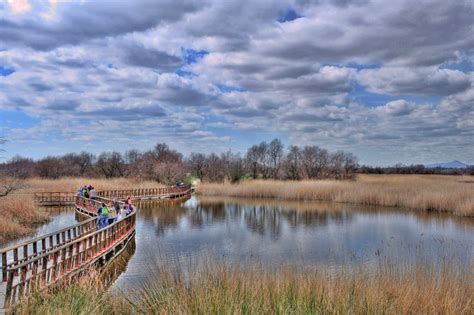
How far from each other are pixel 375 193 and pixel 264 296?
31.8m

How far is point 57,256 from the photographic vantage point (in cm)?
1062

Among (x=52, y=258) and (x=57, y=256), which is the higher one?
(x=57, y=256)

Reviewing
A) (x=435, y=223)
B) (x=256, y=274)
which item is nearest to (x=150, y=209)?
(x=435, y=223)

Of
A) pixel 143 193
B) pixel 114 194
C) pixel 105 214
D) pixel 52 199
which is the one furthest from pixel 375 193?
pixel 52 199

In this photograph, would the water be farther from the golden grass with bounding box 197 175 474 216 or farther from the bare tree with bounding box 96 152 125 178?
the bare tree with bounding box 96 152 125 178

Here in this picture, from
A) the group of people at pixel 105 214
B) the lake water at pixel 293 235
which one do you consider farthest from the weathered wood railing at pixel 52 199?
the group of people at pixel 105 214

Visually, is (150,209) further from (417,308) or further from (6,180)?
(417,308)

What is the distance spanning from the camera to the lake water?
1393 cm

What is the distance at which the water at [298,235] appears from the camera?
13969mm

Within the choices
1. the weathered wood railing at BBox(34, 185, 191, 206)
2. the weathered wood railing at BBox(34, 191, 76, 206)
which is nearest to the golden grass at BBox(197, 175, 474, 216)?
the weathered wood railing at BBox(34, 185, 191, 206)

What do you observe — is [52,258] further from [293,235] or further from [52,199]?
[52,199]

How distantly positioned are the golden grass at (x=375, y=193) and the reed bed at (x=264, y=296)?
2324cm

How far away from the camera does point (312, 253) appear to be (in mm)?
16125

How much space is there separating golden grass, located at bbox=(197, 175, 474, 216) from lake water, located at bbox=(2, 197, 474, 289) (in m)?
1.76
